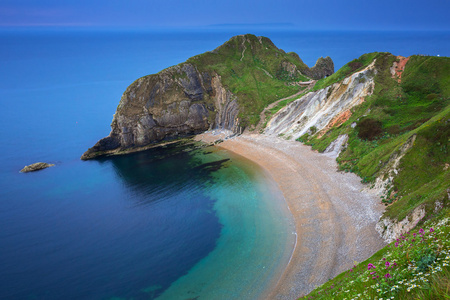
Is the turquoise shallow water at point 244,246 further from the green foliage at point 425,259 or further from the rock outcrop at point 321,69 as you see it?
the rock outcrop at point 321,69

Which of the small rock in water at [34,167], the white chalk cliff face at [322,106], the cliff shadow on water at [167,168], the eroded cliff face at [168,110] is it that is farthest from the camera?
the eroded cliff face at [168,110]

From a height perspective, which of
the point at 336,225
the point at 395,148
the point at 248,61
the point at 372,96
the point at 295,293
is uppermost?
the point at 248,61

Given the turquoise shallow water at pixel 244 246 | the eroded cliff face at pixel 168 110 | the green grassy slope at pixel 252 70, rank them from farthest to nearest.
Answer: the green grassy slope at pixel 252 70 < the eroded cliff face at pixel 168 110 < the turquoise shallow water at pixel 244 246

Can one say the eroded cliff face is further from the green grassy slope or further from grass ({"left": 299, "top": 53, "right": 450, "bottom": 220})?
grass ({"left": 299, "top": 53, "right": 450, "bottom": 220})


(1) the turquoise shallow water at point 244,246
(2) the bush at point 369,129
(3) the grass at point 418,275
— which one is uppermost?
(2) the bush at point 369,129

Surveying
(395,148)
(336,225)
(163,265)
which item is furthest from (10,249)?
(395,148)

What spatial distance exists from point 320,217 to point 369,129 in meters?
22.9

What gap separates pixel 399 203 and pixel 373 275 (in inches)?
961

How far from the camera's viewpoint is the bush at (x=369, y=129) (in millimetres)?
52625

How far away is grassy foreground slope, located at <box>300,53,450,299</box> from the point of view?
11.4m

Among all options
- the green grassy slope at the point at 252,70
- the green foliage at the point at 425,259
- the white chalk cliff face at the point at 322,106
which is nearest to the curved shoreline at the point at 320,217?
the white chalk cliff face at the point at 322,106

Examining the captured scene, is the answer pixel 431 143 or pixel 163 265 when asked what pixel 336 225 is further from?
pixel 163 265

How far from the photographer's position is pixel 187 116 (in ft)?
286

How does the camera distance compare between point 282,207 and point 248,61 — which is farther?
point 248,61
